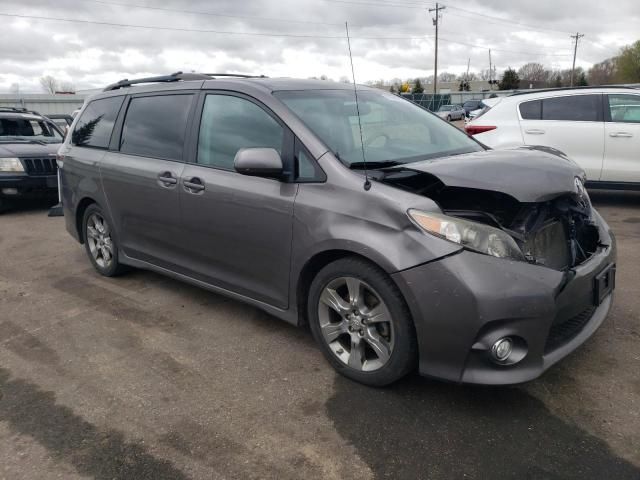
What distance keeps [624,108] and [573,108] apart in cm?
61

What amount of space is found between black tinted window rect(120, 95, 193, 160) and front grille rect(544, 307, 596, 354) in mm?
2757

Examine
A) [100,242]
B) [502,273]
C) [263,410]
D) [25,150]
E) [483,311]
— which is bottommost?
[263,410]

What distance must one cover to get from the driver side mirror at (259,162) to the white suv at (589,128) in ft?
15.0

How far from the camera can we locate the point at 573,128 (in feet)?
24.1

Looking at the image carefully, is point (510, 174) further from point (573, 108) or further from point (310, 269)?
point (573, 108)

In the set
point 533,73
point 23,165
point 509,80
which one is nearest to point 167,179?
point 23,165

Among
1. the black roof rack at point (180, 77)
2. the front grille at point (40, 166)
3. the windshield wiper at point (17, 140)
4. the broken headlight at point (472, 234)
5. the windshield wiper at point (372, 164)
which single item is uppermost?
the black roof rack at point (180, 77)

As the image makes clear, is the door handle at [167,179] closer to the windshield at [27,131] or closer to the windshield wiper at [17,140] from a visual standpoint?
the windshield wiper at [17,140]

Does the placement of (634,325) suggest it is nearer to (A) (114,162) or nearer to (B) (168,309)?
(B) (168,309)

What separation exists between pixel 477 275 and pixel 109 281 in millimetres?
3731

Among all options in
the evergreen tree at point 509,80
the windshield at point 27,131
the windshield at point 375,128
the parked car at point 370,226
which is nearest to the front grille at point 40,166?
the windshield at point 27,131

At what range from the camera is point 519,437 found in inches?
102

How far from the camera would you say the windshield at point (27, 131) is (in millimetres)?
9141

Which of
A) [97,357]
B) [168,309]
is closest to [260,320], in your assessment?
[168,309]
